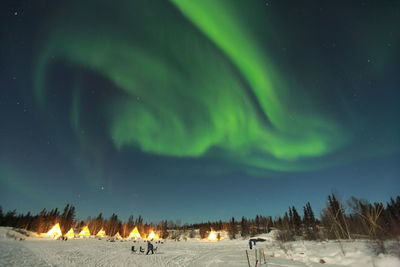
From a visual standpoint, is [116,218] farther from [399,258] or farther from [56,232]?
[399,258]

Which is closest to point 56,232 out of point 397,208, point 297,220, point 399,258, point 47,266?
point 47,266

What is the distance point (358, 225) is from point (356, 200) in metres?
16.8

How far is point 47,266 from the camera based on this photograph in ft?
46.4

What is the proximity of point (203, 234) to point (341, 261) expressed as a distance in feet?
315

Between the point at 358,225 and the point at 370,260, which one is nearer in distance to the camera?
the point at 370,260

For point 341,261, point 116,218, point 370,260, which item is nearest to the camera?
point 370,260

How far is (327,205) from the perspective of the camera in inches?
1925

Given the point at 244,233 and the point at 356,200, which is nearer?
the point at 356,200

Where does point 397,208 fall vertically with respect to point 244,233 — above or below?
above

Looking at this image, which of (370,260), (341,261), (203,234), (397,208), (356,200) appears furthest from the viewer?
(203,234)

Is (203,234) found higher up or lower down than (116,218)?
lower down

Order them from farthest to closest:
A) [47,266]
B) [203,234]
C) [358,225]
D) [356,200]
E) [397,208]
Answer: [203,234] → [397,208] → [358,225] → [356,200] → [47,266]

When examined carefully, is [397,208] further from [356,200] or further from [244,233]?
[244,233]

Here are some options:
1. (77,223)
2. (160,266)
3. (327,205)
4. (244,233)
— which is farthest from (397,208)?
(77,223)
